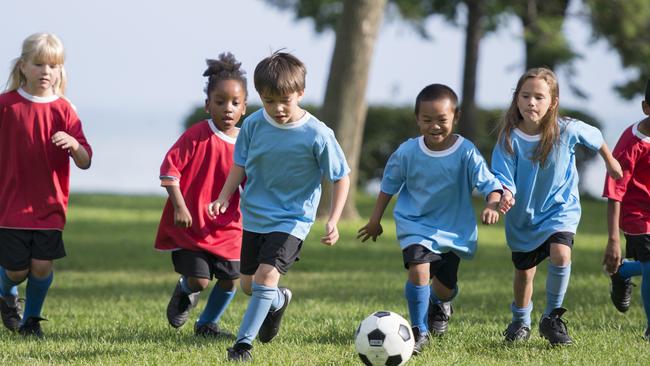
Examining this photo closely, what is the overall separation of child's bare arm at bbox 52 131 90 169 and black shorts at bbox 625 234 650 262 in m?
3.56

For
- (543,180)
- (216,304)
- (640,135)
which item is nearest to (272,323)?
(216,304)

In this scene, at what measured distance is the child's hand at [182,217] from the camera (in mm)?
6866

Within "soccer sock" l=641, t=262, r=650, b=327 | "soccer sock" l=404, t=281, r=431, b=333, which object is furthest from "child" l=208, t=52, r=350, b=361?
"soccer sock" l=641, t=262, r=650, b=327

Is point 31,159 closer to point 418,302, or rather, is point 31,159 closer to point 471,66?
point 418,302

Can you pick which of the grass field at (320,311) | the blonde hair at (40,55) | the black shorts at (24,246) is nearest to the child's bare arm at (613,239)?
the grass field at (320,311)

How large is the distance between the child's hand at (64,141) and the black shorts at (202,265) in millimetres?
931

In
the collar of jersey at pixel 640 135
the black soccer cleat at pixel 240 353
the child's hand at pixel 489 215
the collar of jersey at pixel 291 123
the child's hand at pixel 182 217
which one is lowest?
the black soccer cleat at pixel 240 353

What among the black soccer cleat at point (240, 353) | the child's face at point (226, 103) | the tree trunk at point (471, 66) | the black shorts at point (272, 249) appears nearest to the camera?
the black soccer cleat at point (240, 353)

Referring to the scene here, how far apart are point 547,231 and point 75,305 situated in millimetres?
4771

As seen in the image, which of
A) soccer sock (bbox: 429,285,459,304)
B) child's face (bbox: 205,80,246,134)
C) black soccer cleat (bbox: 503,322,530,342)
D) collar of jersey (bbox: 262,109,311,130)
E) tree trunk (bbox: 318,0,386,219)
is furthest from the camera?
tree trunk (bbox: 318,0,386,219)

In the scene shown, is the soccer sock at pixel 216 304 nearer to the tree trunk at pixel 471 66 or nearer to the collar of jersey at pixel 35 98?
the collar of jersey at pixel 35 98

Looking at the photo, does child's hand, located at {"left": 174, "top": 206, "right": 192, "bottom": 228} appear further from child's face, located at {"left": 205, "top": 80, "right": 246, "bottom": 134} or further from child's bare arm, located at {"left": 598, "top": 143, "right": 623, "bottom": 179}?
child's bare arm, located at {"left": 598, "top": 143, "right": 623, "bottom": 179}

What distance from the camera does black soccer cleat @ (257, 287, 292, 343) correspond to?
22.5 feet

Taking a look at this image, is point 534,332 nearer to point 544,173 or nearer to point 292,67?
point 544,173
